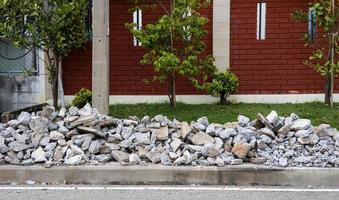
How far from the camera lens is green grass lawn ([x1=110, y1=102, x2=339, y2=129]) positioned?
10359 mm

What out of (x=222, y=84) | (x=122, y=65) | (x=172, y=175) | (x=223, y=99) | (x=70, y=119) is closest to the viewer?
(x=172, y=175)

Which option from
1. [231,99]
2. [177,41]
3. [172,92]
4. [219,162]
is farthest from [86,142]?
[231,99]

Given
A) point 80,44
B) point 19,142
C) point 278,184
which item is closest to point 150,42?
point 80,44

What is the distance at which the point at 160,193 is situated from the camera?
21.2 feet

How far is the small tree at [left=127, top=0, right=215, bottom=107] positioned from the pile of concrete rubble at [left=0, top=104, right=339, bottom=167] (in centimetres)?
310

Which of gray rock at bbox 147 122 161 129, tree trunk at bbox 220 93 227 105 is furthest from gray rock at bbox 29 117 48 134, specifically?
tree trunk at bbox 220 93 227 105

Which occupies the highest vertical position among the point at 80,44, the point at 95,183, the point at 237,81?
the point at 80,44

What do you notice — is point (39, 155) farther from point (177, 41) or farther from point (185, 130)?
point (177, 41)

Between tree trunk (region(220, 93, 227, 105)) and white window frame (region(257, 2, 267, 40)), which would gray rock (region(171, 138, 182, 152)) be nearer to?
tree trunk (region(220, 93, 227, 105))

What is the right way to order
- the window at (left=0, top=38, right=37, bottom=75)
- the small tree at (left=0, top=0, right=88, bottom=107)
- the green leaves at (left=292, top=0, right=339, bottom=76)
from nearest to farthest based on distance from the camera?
the small tree at (left=0, top=0, right=88, bottom=107) → the green leaves at (left=292, top=0, right=339, bottom=76) → the window at (left=0, top=38, right=37, bottom=75)

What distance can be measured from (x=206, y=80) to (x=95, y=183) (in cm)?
573

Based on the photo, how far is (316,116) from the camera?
10391 millimetres

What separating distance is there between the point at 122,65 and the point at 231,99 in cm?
268

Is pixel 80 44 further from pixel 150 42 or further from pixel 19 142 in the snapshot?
pixel 19 142
